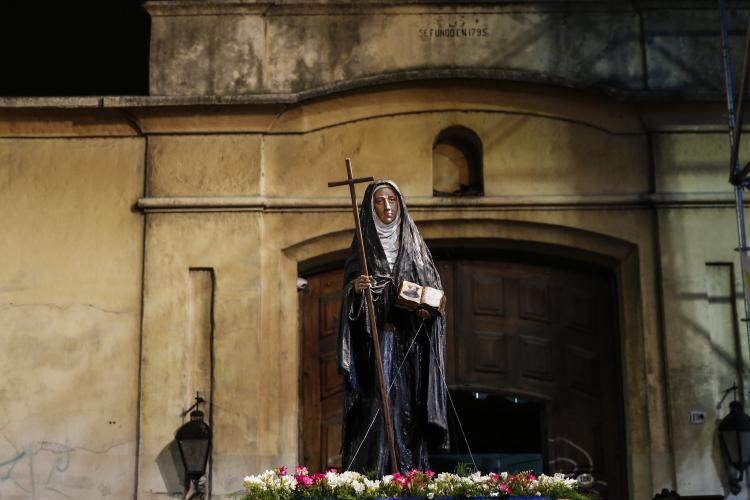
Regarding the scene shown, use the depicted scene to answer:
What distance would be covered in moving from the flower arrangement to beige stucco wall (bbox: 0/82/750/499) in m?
4.20

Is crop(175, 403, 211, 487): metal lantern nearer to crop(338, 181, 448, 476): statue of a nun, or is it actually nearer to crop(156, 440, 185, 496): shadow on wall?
crop(156, 440, 185, 496): shadow on wall

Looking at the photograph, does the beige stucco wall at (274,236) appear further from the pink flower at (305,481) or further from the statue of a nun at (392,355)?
the pink flower at (305,481)

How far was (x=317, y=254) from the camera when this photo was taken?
11.3 m

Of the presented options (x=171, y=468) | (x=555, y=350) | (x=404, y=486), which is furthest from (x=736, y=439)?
(x=404, y=486)

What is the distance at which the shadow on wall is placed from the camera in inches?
422

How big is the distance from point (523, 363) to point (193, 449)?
3125 millimetres

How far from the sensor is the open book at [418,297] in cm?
740

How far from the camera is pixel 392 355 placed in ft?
24.9

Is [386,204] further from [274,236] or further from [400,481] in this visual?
[274,236]

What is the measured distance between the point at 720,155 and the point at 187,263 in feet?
16.2

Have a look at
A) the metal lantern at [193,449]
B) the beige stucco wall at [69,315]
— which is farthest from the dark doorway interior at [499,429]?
the beige stucco wall at [69,315]

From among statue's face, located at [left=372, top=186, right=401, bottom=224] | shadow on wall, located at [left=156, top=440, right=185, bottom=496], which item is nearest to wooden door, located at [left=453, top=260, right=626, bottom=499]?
shadow on wall, located at [left=156, top=440, right=185, bottom=496]

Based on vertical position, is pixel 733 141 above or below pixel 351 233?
above

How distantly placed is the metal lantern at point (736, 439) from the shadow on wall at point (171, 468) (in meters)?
4.69
